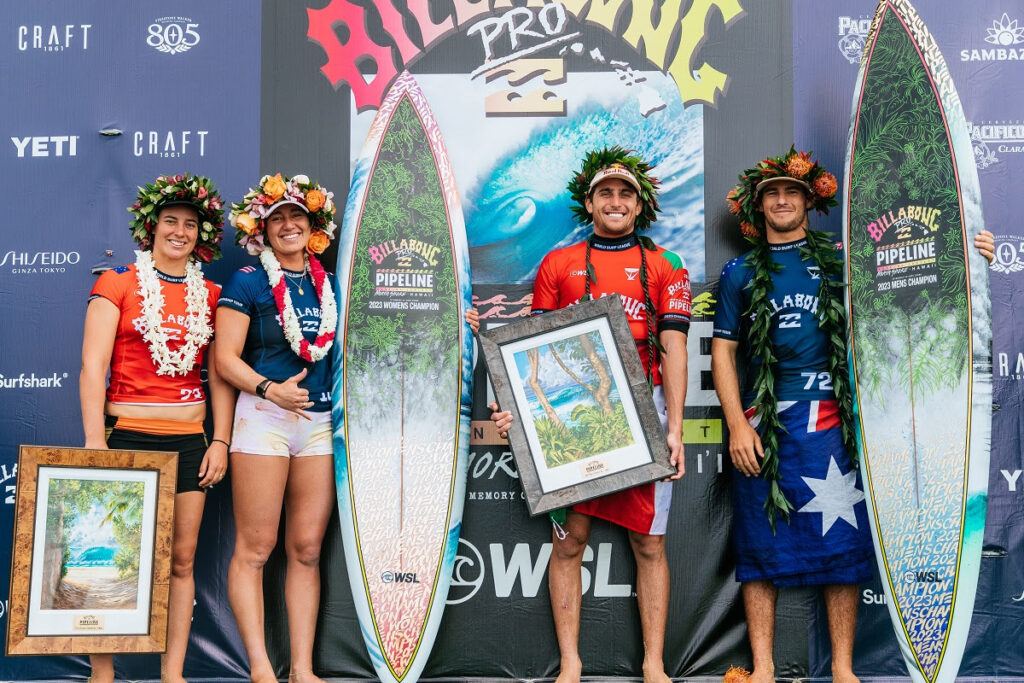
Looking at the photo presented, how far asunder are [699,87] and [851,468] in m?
1.79

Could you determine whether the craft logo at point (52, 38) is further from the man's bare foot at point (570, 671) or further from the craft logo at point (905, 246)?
the craft logo at point (905, 246)

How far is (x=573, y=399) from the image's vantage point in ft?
11.0

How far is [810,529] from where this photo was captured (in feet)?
10.9

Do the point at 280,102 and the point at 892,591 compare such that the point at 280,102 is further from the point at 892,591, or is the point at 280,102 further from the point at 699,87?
the point at 892,591

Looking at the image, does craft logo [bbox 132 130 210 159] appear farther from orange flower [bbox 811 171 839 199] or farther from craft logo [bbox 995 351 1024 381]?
craft logo [bbox 995 351 1024 381]

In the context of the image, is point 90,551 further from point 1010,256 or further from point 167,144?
point 1010,256

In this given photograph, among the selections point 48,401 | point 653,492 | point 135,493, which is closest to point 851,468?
point 653,492

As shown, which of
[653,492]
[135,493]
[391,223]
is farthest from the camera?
[391,223]

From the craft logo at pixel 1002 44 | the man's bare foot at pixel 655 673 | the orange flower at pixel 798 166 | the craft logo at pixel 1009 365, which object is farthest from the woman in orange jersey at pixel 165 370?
the craft logo at pixel 1002 44

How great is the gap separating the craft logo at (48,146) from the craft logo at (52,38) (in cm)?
42

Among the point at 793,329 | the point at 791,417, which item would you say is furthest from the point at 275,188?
the point at 791,417

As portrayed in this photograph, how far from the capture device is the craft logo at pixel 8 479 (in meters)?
3.75

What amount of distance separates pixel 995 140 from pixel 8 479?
15.2ft

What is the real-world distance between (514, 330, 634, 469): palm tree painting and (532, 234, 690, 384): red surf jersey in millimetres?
198
